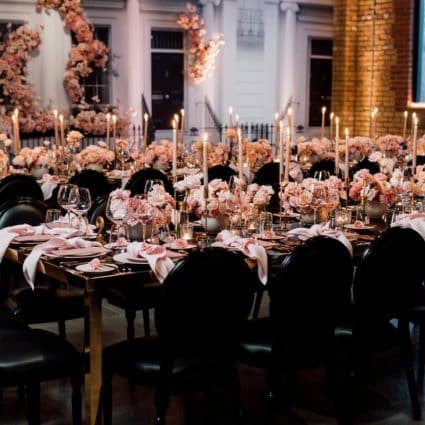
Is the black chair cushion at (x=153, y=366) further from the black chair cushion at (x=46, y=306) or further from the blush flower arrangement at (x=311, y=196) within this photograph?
the blush flower arrangement at (x=311, y=196)

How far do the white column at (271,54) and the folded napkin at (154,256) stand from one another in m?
12.4

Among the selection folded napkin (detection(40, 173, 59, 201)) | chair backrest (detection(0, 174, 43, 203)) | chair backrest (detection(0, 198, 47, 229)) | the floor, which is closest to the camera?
the floor

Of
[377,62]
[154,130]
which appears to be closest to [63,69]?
[154,130]

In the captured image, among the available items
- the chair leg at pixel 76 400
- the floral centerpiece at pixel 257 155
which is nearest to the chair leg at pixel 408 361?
the chair leg at pixel 76 400

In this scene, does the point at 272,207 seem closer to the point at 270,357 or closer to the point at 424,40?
the point at 270,357

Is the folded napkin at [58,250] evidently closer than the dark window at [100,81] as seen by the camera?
Yes

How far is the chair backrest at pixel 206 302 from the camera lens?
10.6 feet

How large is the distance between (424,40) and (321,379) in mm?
9881

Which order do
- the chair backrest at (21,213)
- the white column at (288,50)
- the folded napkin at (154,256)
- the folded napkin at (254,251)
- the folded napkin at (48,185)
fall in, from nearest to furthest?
the folded napkin at (154,256) < the folded napkin at (254,251) < the chair backrest at (21,213) < the folded napkin at (48,185) < the white column at (288,50)

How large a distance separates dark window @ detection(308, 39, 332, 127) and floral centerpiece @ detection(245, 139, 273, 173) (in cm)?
823

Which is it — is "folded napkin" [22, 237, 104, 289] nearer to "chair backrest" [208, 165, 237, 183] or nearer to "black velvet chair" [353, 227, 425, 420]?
"black velvet chair" [353, 227, 425, 420]

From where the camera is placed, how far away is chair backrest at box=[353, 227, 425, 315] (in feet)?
12.5

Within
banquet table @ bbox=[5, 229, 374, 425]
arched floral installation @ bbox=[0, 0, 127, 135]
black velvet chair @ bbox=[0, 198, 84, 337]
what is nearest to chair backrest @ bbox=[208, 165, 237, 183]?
black velvet chair @ bbox=[0, 198, 84, 337]

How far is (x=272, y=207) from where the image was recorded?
6.45m
